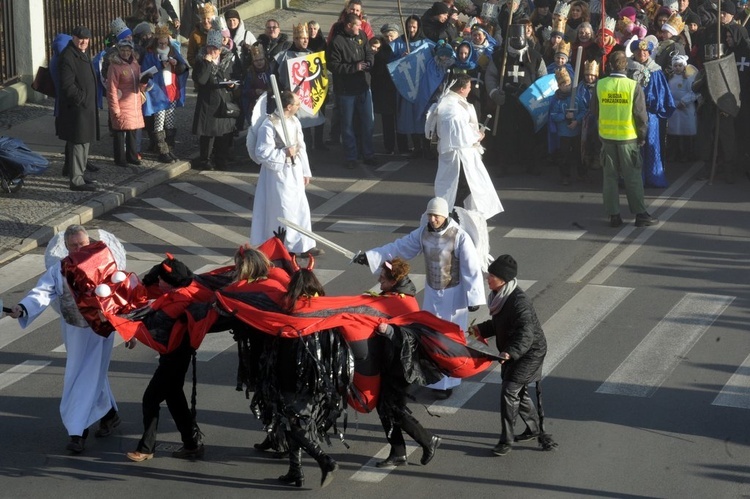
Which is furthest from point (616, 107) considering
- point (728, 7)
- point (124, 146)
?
point (124, 146)

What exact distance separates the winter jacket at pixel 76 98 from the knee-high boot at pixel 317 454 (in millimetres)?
8396

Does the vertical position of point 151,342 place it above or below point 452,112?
below

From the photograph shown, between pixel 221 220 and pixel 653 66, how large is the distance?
19.2ft

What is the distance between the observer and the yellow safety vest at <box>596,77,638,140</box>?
15.0 meters

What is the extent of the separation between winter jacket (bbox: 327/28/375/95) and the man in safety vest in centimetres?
416

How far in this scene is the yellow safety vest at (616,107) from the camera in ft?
49.1

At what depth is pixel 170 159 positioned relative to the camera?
18.0 m

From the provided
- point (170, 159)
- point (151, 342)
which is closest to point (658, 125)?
point (170, 159)

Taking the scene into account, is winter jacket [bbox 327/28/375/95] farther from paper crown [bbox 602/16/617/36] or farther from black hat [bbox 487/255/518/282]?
black hat [bbox 487/255/518/282]

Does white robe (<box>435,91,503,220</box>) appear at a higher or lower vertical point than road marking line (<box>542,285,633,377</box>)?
higher

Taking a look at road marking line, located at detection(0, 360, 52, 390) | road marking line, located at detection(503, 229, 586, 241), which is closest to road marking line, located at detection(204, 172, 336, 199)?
road marking line, located at detection(503, 229, 586, 241)

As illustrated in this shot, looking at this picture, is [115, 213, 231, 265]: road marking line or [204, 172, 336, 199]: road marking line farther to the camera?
[204, 172, 336, 199]: road marking line

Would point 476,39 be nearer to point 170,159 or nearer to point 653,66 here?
point 653,66

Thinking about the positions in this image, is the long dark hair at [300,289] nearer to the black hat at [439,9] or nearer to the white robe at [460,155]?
the white robe at [460,155]
